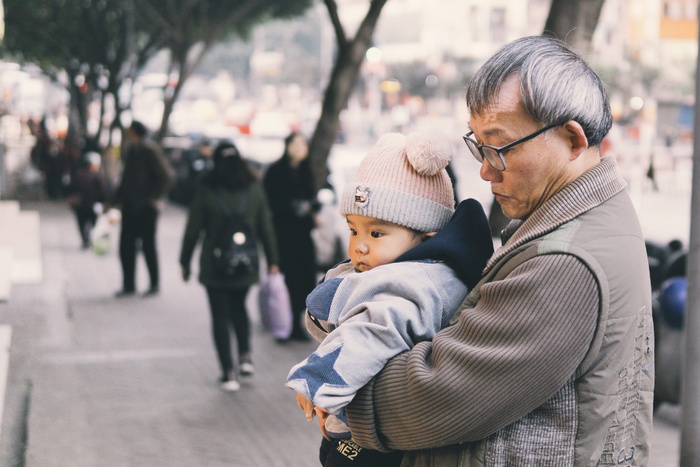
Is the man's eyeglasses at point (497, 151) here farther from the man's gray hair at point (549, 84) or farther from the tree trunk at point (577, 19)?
the tree trunk at point (577, 19)

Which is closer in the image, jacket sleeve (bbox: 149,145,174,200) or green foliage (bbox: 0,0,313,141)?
jacket sleeve (bbox: 149,145,174,200)

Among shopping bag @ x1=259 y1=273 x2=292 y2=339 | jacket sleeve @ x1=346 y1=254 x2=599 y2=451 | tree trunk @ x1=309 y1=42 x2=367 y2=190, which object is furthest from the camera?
tree trunk @ x1=309 y1=42 x2=367 y2=190

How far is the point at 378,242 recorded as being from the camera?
91.4 inches

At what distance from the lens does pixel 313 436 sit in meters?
6.16

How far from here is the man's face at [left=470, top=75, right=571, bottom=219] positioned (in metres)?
1.90

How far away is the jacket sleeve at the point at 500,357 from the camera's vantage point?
69.2 inches

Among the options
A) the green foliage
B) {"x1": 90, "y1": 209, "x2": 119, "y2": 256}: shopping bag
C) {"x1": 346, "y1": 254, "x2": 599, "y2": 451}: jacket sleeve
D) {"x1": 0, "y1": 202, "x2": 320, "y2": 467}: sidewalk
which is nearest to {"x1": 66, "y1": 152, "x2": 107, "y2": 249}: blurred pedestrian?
{"x1": 90, "y1": 209, "x2": 119, "y2": 256}: shopping bag

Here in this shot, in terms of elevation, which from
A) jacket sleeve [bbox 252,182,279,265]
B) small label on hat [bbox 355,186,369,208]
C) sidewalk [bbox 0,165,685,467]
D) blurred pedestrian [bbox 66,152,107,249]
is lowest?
blurred pedestrian [bbox 66,152,107,249]

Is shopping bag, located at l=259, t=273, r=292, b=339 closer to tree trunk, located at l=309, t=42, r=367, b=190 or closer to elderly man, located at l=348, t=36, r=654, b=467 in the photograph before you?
tree trunk, located at l=309, t=42, r=367, b=190

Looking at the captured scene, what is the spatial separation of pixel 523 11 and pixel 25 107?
40.3 meters

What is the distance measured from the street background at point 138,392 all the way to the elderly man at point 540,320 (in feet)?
12.7

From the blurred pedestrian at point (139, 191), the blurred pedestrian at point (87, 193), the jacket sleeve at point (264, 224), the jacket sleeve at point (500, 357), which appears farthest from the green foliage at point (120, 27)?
the jacket sleeve at point (500, 357)

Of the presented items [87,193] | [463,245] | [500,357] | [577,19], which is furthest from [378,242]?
[87,193]

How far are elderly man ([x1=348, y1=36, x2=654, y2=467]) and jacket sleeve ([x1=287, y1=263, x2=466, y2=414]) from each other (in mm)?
46
